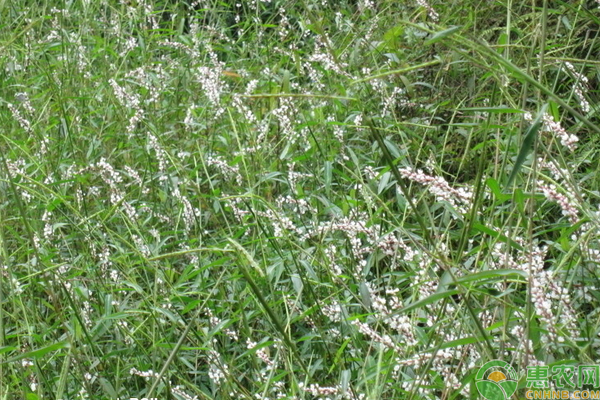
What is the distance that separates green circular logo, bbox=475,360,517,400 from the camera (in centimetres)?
128

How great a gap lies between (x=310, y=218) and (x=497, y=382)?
1.37 meters

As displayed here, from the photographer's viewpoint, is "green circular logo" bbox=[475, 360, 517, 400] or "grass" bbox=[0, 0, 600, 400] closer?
"green circular logo" bbox=[475, 360, 517, 400]

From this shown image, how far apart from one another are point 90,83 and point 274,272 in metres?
2.14

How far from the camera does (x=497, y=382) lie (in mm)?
1297

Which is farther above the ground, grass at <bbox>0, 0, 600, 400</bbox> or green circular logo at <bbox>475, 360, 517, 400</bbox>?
green circular logo at <bbox>475, 360, 517, 400</bbox>

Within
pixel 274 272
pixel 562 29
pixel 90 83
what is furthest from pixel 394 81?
pixel 90 83

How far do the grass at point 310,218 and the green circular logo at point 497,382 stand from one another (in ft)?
0.08

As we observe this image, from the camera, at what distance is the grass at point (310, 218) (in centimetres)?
141

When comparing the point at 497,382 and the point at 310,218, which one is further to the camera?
the point at 310,218

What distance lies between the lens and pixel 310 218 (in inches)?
103

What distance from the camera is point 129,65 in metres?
4.16

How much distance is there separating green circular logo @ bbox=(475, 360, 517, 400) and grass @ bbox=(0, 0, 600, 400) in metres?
0.02

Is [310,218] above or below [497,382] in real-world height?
below

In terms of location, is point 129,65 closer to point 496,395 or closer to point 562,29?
point 562,29
